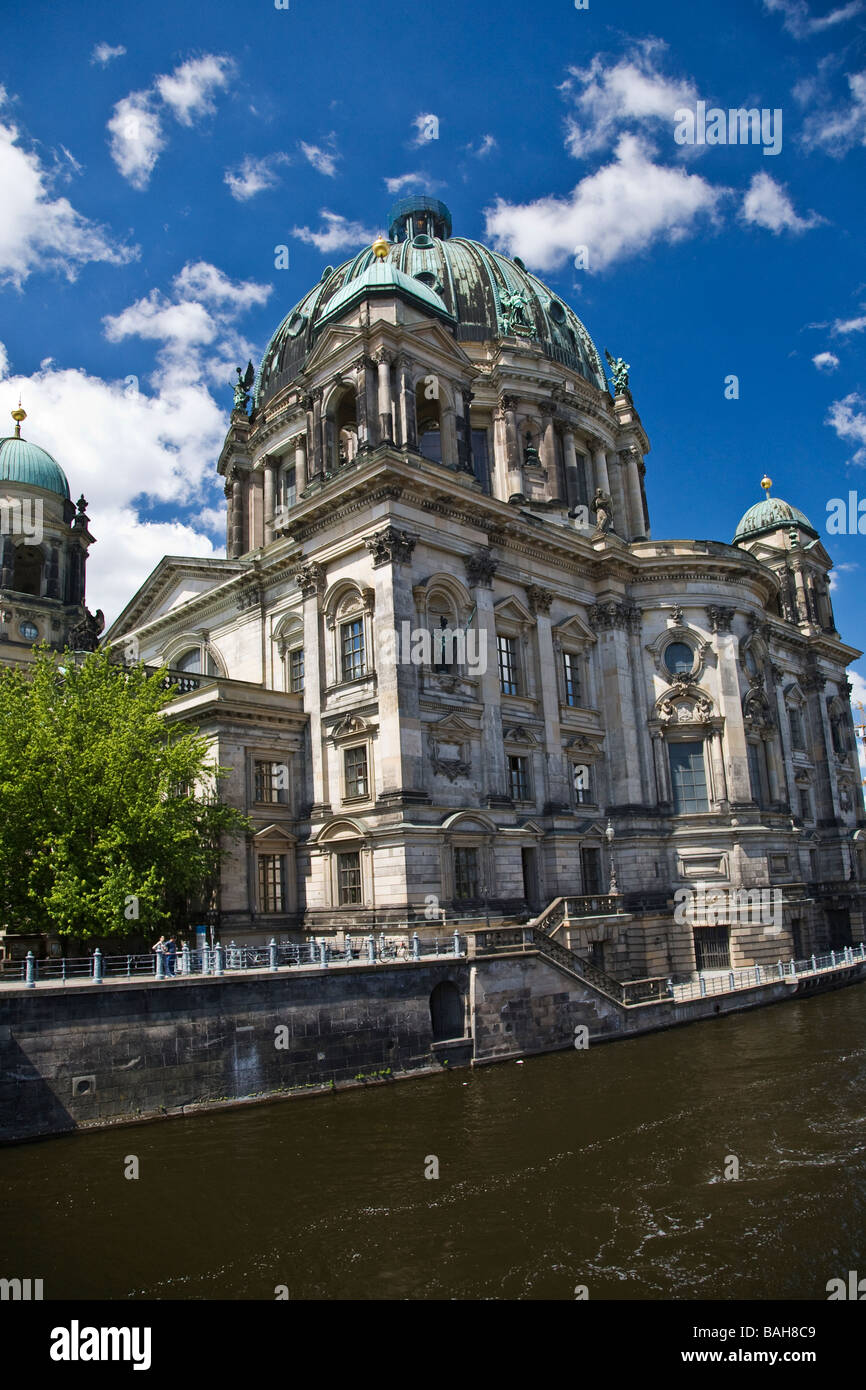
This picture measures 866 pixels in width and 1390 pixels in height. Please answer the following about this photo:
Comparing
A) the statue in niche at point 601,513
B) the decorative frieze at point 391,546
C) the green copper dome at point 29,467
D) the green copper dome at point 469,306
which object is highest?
the green copper dome at point 469,306

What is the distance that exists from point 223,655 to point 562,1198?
1311 inches

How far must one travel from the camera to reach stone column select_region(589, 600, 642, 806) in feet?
143

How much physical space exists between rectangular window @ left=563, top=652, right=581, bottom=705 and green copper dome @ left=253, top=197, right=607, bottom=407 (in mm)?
18986

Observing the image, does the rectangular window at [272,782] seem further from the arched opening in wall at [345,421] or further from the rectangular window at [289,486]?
the rectangular window at [289,486]

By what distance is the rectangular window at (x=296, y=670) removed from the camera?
40312 mm

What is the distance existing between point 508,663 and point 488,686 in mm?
3230

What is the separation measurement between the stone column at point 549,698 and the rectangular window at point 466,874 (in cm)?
594

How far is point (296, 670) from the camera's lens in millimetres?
40656

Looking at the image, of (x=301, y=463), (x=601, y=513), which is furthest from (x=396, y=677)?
(x=601, y=513)

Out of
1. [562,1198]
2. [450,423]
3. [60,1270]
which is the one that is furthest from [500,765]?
[60,1270]

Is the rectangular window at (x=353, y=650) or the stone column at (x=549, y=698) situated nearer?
the rectangular window at (x=353, y=650)

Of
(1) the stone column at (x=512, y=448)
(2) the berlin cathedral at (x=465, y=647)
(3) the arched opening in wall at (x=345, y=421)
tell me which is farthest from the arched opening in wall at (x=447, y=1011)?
(1) the stone column at (x=512, y=448)

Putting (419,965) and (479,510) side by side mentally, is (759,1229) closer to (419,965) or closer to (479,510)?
(419,965)

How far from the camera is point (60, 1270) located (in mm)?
13656
